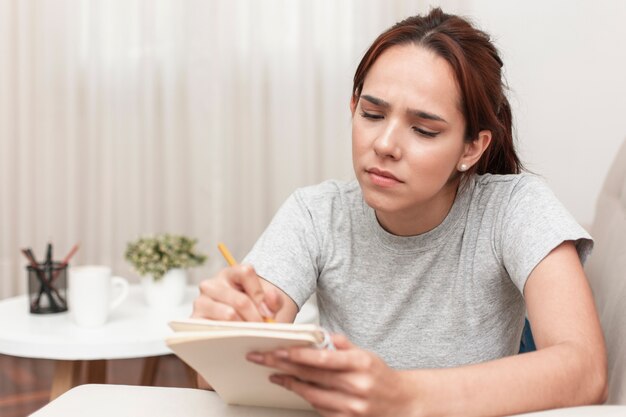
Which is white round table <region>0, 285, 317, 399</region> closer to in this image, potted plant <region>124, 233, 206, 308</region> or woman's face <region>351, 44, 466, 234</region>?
potted plant <region>124, 233, 206, 308</region>

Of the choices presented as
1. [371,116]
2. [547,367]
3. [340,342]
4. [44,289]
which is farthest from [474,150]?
[44,289]

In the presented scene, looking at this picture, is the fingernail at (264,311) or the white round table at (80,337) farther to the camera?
the white round table at (80,337)

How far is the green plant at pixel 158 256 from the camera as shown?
190 centimetres

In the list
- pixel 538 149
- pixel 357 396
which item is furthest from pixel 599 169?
pixel 357 396

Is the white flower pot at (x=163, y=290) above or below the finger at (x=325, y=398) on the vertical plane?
below

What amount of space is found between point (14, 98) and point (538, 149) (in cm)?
202

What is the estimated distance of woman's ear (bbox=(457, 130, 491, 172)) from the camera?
47.5 inches

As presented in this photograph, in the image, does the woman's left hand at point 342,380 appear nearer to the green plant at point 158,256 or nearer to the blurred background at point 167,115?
the green plant at point 158,256

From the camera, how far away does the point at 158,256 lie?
1.92 m

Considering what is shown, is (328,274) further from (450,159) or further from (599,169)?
(599,169)

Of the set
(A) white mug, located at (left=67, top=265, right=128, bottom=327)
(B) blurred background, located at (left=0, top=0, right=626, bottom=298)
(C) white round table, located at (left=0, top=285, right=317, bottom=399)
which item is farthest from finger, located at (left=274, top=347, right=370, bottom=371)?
(B) blurred background, located at (left=0, top=0, right=626, bottom=298)

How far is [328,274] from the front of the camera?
127 cm

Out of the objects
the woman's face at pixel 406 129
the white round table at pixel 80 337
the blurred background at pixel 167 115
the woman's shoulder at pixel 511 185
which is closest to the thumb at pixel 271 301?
the woman's face at pixel 406 129

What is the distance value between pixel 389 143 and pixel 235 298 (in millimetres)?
352
